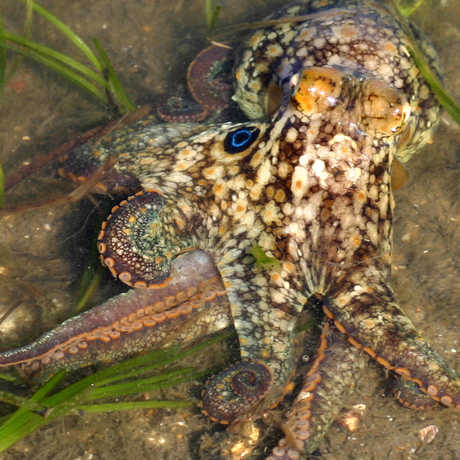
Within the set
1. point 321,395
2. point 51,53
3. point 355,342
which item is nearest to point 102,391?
point 321,395

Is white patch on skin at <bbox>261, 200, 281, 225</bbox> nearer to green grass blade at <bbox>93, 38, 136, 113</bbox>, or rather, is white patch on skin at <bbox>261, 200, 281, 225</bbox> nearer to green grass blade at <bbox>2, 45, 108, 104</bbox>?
green grass blade at <bbox>93, 38, 136, 113</bbox>

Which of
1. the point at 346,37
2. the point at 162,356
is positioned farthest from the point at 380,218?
the point at 162,356

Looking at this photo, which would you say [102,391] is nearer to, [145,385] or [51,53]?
[145,385]

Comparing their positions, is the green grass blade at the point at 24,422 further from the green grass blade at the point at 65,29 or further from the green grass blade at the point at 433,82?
the green grass blade at the point at 433,82

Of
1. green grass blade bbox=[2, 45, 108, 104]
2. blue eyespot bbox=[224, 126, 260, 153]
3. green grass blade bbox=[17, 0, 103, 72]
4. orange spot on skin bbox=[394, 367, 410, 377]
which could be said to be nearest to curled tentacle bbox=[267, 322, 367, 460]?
orange spot on skin bbox=[394, 367, 410, 377]

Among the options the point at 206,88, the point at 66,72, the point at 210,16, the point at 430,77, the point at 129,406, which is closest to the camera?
the point at 129,406

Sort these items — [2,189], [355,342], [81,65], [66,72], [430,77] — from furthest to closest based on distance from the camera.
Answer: [66,72] → [81,65] → [2,189] → [430,77] → [355,342]

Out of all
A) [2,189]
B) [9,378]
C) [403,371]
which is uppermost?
[2,189]

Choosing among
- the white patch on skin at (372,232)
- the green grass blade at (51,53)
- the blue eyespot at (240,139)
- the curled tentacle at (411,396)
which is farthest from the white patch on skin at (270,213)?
the green grass blade at (51,53)
